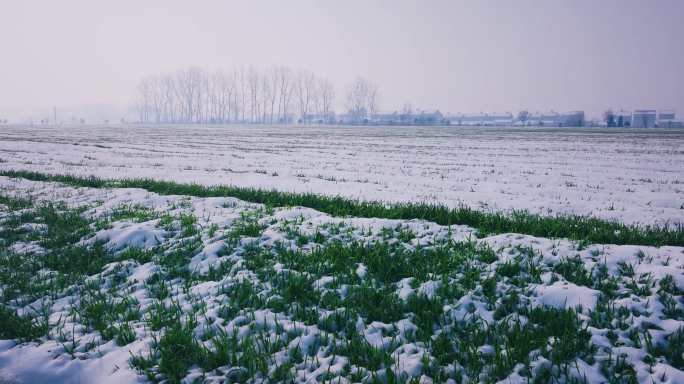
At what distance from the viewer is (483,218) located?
22.6ft

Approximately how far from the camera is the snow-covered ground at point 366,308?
10.8 ft

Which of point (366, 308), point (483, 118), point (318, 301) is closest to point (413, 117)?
point (483, 118)

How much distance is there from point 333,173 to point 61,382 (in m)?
12.7

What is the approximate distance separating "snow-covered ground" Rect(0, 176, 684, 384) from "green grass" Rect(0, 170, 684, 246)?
60 centimetres

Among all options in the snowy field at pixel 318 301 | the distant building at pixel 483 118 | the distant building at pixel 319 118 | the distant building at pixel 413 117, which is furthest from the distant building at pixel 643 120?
the snowy field at pixel 318 301

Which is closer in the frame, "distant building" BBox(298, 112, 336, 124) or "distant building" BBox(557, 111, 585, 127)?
"distant building" BBox(557, 111, 585, 127)

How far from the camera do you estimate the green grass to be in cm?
591

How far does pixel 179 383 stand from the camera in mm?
3186

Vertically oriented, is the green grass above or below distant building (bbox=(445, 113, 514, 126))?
below

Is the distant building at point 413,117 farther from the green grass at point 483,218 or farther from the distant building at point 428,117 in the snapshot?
the green grass at point 483,218

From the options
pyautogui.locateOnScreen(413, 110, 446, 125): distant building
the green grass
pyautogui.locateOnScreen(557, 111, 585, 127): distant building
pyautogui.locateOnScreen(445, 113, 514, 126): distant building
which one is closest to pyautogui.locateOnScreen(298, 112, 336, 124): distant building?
pyautogui.locateOnScreen(413, 110, 446, 125): distant building

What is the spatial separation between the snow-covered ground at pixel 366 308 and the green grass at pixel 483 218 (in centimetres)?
60

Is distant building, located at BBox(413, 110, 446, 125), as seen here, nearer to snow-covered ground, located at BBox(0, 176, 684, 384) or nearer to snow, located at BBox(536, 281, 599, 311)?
snow-covered ground, located at BBox(0, 176, 684, 384)

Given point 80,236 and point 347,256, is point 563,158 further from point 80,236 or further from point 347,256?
point 80,236
